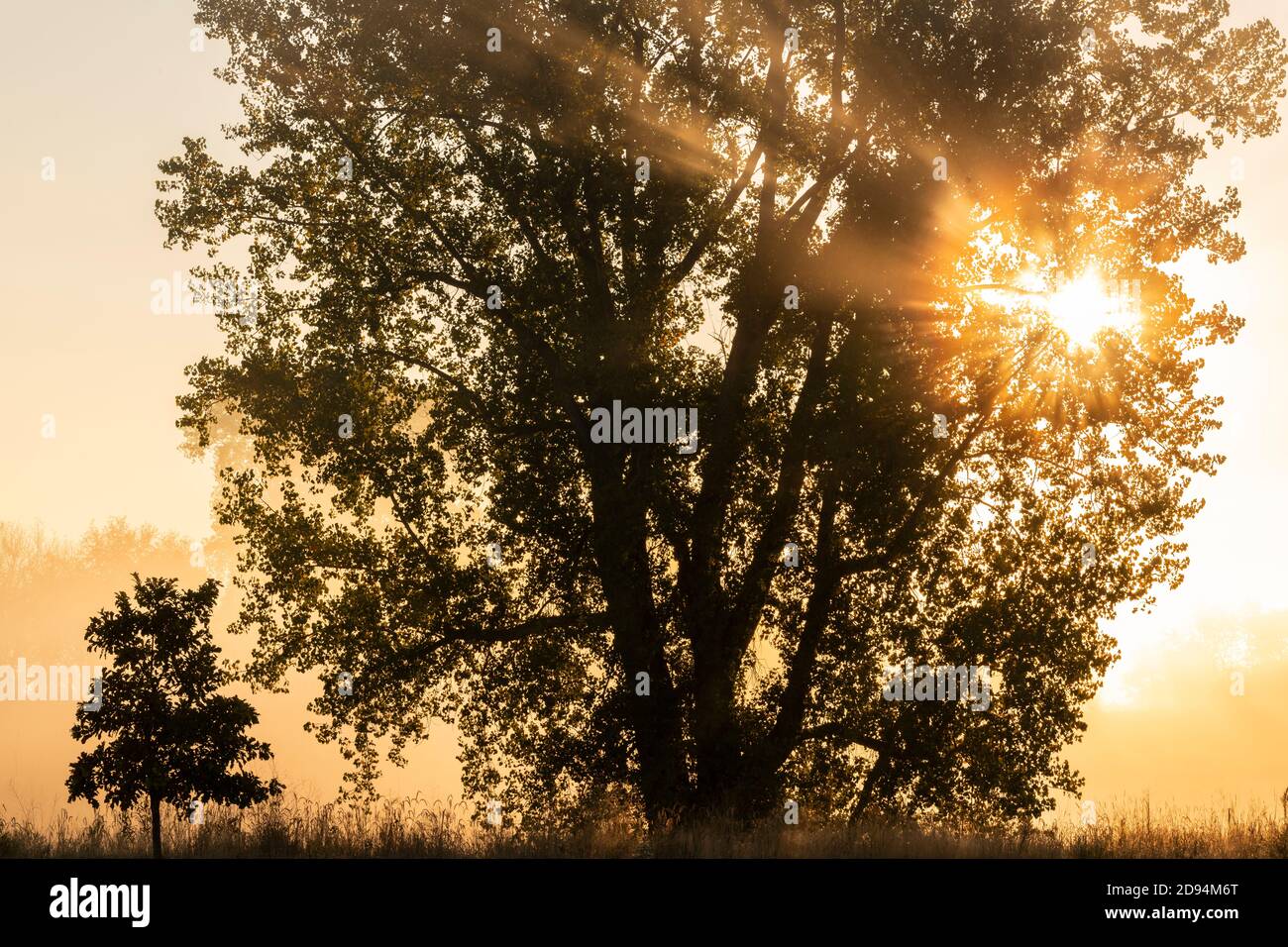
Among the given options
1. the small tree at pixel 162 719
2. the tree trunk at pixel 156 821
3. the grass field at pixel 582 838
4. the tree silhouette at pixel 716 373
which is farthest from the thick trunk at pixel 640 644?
the tree trunk at pixel 156 821

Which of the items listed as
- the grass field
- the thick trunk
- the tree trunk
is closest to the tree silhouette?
the thick trunk

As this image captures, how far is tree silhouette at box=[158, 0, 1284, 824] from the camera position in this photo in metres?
19.7

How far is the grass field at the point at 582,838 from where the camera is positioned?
14.5 metres

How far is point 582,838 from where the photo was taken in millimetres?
14961

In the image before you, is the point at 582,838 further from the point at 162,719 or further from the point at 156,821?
the point at 162,719

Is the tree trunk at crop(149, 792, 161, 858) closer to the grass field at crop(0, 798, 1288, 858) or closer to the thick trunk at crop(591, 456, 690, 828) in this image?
the grass field at crop(0, 798, 1288, 858)

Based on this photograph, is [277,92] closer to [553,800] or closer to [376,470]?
[376,470]

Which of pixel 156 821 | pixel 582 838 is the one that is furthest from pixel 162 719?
pixel 582 838

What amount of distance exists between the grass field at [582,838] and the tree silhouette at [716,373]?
13.4 feet

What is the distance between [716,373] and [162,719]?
11.2 meters

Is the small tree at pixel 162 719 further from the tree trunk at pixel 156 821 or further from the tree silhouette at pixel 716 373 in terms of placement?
the tree silhouette at pixel 716 373

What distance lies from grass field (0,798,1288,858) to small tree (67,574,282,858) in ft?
2.39
